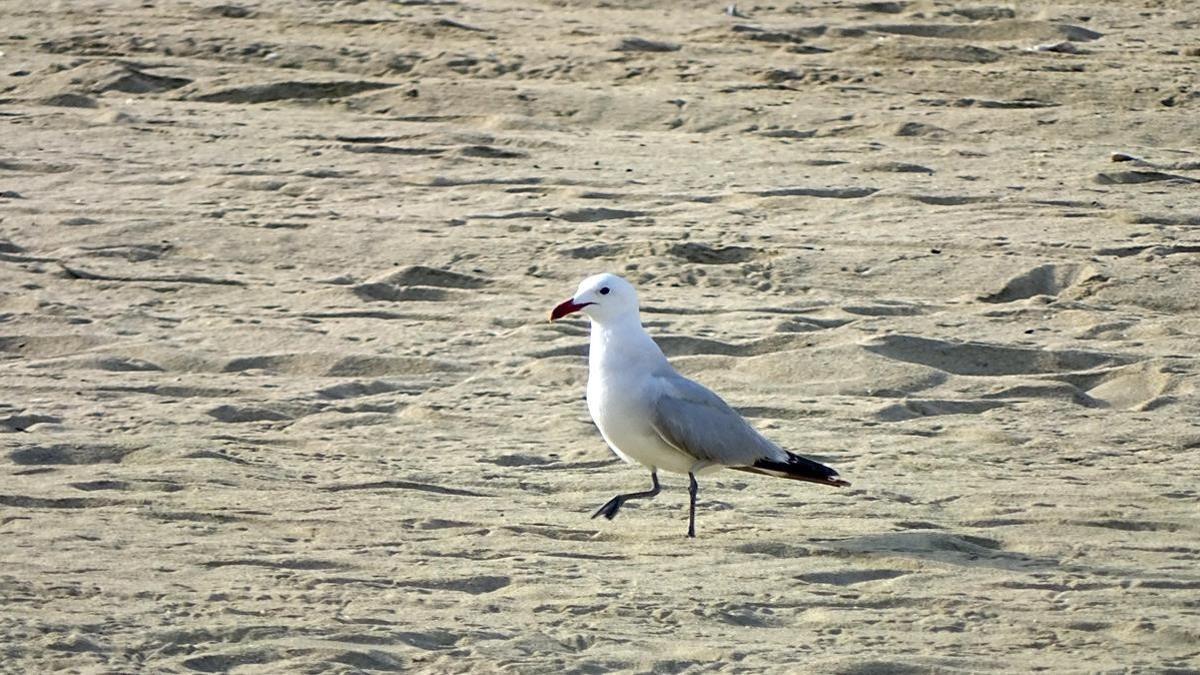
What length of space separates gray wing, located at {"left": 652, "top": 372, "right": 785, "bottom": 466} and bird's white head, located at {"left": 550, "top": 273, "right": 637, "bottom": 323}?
278 millimetres

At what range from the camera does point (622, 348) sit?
579 cm

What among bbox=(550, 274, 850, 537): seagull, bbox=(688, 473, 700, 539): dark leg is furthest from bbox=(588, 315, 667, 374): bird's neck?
bbox=(688, 473, 700, 539): dark leg

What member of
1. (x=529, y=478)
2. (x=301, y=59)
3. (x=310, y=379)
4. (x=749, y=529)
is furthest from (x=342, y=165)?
(x=749, y=529)

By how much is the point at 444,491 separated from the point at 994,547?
5.26 ft

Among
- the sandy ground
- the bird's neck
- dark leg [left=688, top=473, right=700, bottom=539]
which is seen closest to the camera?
the sandy ground

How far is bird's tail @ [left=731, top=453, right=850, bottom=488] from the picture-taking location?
5.61m

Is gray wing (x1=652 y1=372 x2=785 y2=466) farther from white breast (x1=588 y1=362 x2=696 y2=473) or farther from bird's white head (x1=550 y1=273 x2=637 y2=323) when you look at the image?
bird's white head (x1=550 y1=273 x2=637 y2=323)

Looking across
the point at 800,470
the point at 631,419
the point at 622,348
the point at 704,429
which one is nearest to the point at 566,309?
the point at 622,348

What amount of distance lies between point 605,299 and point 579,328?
1645 millimetres

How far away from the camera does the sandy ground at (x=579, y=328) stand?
15.9ft

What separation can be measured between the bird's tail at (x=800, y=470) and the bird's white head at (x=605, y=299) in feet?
1.92

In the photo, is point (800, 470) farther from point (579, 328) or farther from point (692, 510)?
point (579, 328)

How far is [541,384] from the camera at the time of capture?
6945mm

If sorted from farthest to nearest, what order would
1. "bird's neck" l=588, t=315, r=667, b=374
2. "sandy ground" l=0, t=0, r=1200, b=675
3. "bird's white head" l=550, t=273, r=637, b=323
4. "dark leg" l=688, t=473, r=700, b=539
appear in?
"bird's white head" l=550, t=273, r=637, b=323 < "bird's neck" l=588, t=315, r=667, b=374 < "dark leg" l=688, t=473, r=700, b=539 < "sandy ground" l=0, t=0, r=1200, b=675
